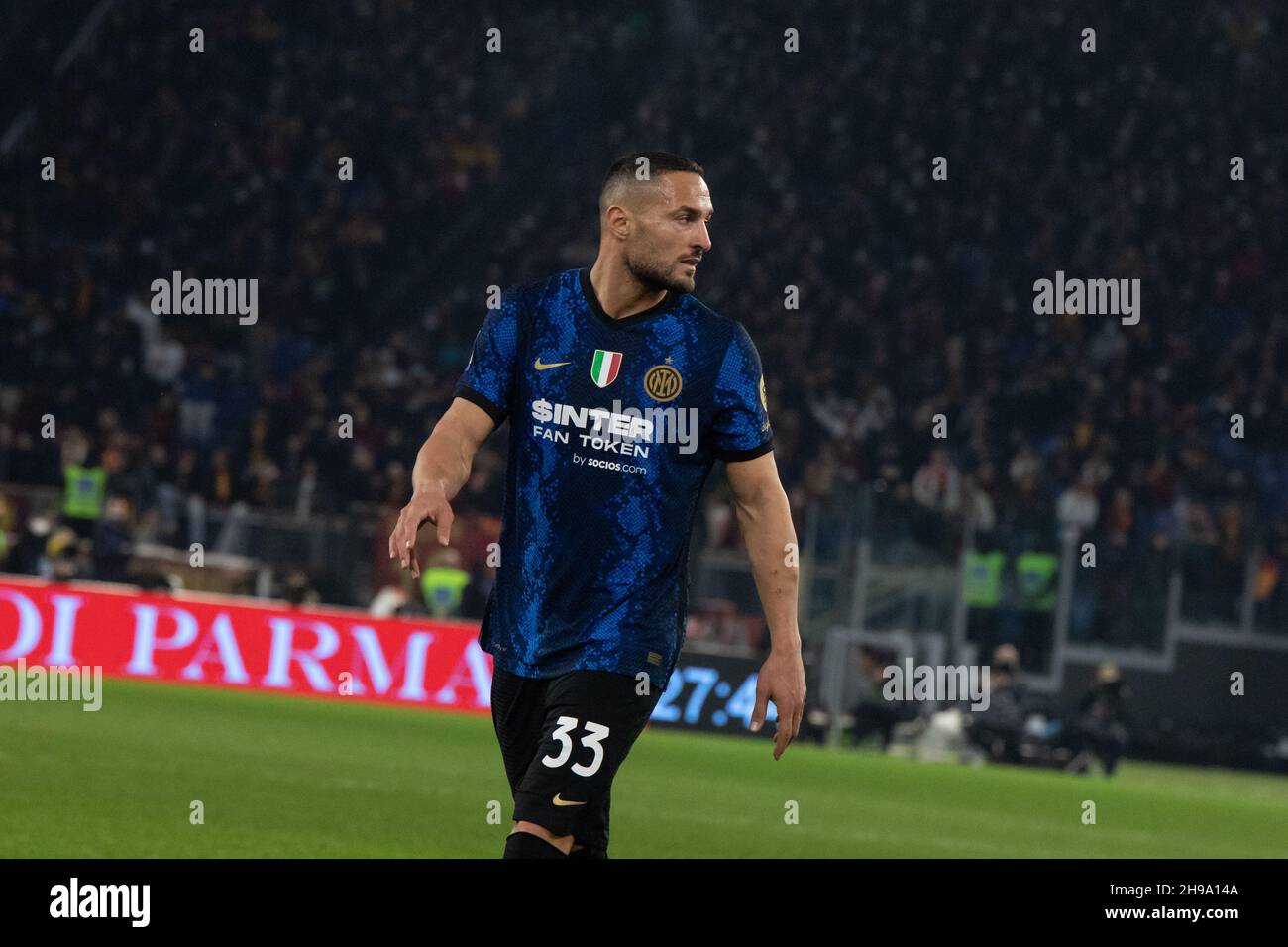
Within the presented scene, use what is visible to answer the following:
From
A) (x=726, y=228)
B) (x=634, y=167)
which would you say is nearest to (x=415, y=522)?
(x=634, y=167)

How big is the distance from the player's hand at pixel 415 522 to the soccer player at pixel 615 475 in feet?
1.09

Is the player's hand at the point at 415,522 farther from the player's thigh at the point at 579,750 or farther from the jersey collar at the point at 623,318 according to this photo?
the jersey collar at the point at 623,318

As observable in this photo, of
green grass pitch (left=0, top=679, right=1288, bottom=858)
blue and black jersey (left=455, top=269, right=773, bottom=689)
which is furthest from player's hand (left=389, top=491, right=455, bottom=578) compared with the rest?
green grass pitch (left=0, top=679, right=1288, bottom=858)

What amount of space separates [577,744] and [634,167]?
160 centimetres

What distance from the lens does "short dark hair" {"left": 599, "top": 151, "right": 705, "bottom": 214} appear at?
5.87m

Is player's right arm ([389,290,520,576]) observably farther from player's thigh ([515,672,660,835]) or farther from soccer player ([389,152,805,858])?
player's thigh ([515,672,660,835])

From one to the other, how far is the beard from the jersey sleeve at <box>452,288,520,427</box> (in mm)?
341

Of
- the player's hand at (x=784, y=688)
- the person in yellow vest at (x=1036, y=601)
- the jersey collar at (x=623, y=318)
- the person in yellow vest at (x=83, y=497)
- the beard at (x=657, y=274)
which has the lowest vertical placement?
the person in yellow vest at (x=1036, y=601)

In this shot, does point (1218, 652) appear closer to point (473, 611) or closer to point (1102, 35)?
point (473, 611)

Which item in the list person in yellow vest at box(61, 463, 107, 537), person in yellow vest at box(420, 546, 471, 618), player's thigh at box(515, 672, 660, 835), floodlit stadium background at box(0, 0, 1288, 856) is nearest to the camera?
player's thigh at box(515, 672, 660, 835)

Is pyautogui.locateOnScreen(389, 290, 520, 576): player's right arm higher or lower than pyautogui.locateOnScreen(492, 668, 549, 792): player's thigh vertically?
higher

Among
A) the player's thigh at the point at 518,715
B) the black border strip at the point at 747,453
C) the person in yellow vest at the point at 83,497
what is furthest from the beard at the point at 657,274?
the person in yellow vest at the point at 83,497

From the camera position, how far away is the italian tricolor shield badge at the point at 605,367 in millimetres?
5805

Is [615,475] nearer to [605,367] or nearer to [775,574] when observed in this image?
[605,367]
